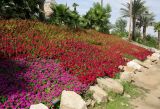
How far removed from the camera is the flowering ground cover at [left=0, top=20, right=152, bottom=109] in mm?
7215

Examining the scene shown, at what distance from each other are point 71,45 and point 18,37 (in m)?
2.66

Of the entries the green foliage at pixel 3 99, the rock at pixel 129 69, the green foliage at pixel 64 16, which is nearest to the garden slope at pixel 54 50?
the rock at pixel 129 69

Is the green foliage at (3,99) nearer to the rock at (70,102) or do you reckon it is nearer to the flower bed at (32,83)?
the flower bed at (32,83)

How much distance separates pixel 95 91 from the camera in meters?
8.50

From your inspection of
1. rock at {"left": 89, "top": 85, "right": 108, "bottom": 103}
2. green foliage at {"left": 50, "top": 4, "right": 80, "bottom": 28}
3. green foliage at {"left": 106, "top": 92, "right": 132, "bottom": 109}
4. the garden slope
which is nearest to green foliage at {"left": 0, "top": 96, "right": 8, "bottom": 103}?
rock at {"left": 89, "top": 85, "right": 108, "bottom": 103}

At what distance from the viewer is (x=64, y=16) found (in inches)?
933

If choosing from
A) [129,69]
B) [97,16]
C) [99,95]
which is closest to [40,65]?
[99,95]

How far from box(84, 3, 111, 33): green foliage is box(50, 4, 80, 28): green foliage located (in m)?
2.97

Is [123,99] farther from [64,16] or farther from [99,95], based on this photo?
[64,16]

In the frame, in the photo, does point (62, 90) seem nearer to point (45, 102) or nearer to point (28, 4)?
point (45, 102)

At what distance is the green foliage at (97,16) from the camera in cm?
2731

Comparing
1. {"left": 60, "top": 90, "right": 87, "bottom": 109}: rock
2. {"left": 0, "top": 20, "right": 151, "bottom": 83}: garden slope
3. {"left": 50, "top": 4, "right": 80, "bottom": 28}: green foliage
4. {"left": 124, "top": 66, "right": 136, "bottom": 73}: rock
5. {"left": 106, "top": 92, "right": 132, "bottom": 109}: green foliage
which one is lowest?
{"left": 106, "top": 92, "right": 132, "bottom": 109}: green foliage

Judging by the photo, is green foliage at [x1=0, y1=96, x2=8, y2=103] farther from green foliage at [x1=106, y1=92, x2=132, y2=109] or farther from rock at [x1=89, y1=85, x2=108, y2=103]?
green foliage at [x1=106, y1=92, x2=132, y2=109]

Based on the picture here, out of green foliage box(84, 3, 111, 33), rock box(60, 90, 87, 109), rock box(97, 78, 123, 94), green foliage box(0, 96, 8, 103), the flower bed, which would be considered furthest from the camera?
green foliage box(84, 3, 111, 33)
